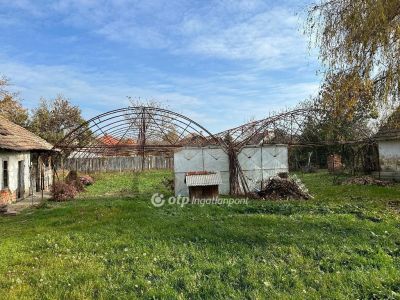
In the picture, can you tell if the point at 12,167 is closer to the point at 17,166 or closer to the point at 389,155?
the point at 17,166

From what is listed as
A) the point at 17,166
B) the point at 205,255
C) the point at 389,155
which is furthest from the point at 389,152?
the point at 17,166

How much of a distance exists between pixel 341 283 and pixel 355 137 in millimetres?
20168

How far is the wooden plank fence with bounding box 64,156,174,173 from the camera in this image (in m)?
28.1

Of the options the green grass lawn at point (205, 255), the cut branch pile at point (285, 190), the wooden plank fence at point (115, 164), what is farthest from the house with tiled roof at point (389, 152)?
the wooden plank fence at point (115, 164)

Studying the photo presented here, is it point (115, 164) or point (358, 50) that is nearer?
point (358, 50)

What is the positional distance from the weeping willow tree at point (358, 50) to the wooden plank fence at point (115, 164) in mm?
18242

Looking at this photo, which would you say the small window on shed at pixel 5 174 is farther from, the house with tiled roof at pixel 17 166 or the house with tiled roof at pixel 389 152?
the house with tiled roof at pixel 389 152

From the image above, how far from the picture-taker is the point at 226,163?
16594mm

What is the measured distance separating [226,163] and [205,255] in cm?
1033

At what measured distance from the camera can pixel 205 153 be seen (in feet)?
54.1

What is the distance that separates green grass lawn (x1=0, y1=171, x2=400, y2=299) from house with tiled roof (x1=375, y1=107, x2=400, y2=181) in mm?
11147

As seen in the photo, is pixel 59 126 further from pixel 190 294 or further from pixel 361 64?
pixel 190 294

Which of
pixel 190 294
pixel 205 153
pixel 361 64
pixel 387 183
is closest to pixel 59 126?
pixel 205 153

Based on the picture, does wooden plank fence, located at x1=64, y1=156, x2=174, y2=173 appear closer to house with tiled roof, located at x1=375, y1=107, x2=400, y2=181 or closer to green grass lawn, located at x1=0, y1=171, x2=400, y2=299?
house with tiled roof, located at x1=375, y1=107, x2=400, y2=181
